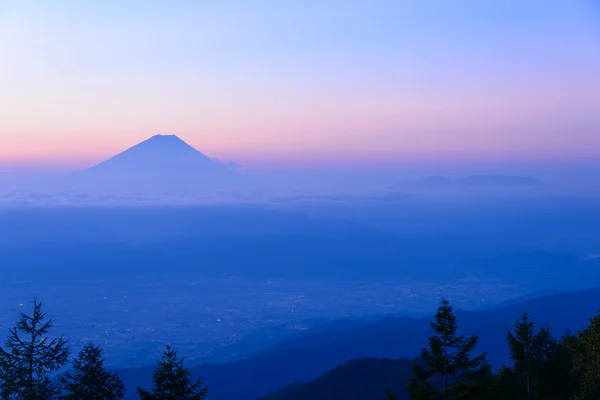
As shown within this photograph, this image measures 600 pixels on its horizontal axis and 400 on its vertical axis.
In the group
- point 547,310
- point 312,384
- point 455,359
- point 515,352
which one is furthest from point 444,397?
point 547,310

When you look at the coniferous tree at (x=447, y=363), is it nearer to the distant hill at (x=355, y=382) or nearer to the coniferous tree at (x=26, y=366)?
the coniferous tree at (x=26, y=366)

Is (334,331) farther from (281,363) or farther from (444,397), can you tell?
(444,397)

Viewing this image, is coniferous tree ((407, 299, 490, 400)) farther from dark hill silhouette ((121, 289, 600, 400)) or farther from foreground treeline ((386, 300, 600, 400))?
dark hill silhouette ((121, 289, 600, 400))

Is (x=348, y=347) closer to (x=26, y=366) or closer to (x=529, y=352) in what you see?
(x=529, y=352)

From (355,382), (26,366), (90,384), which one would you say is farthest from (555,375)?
(355,382)

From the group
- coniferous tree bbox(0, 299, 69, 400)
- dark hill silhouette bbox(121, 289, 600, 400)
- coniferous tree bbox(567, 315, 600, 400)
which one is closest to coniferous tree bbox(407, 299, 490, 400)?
coniferous tree bbox(567, 315, 600, 400)

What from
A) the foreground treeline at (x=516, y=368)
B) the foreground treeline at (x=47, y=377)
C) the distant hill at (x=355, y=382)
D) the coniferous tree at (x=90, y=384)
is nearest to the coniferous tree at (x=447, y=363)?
the foreground treeline at (x=516, y=368)
